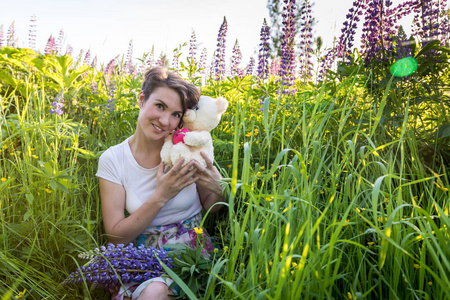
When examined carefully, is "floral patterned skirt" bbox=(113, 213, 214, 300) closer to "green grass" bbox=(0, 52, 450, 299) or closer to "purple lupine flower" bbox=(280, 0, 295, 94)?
"green grass" bbox=(0, 52, 450, 299)

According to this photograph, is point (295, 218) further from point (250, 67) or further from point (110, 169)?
point (250, 67)

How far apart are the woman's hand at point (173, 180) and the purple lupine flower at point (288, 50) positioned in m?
1.47

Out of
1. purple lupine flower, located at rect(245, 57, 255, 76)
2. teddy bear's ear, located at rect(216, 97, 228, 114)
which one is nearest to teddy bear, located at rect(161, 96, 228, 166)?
teddy bear's ear, located at rect(216, 97, 228, 114)

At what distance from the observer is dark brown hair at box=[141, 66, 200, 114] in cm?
192

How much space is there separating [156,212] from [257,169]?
1.91 feet

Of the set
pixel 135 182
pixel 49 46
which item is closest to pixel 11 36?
pixel 49 46

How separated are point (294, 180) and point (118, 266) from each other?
88cm

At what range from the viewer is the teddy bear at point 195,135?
1.84 m

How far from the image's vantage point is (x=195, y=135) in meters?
1.83

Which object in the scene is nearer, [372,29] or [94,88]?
[372,29]

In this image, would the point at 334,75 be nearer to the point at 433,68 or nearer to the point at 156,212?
the point at 433,68

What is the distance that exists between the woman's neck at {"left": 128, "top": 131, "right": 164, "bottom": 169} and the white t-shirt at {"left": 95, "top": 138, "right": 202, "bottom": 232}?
0.11 feet

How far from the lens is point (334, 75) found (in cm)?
253

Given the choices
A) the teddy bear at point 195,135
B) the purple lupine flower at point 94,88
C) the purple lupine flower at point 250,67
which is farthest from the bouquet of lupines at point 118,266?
the purple lupine flower at point 250,67
